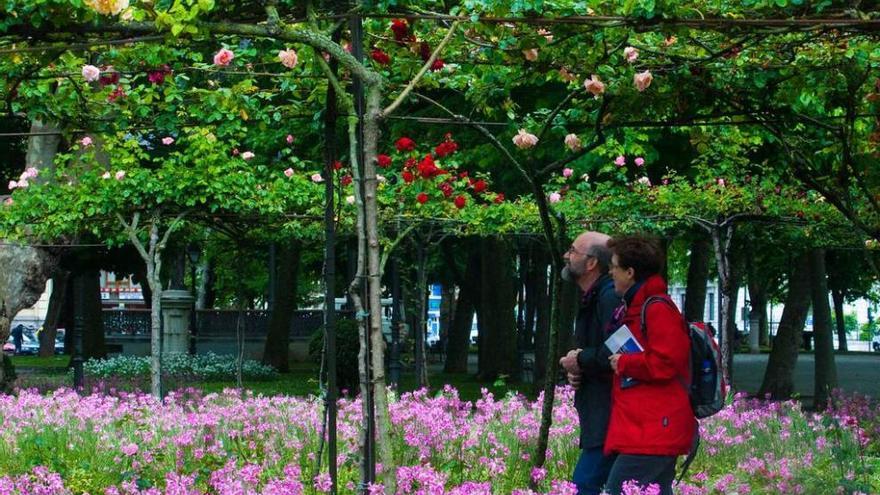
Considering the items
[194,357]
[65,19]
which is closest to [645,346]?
[65,19]

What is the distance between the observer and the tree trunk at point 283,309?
29.5 m

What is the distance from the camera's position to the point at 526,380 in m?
27.4

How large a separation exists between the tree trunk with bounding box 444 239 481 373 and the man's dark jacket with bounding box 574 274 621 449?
23725 mm

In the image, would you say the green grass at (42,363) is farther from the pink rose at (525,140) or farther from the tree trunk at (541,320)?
the pink rose at (525,140)

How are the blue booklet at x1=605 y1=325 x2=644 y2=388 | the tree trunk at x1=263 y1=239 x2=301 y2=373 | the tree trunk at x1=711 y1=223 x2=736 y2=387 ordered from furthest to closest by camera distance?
1. the tree trunk at x1=263 y1=239 x2=301 y2=373
2. the tree trunk at x1=711 y1=223 x2=736 y2=387
3. the blue booklet at x1=605 y1=325 x2=644 y2=388

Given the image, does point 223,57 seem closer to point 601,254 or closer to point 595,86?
point 595,86

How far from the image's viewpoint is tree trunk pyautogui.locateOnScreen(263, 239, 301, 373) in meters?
29.5

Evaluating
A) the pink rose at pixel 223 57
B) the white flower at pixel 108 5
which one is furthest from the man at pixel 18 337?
the white flower at pixel 108 5

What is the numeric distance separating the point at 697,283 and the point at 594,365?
16.5m

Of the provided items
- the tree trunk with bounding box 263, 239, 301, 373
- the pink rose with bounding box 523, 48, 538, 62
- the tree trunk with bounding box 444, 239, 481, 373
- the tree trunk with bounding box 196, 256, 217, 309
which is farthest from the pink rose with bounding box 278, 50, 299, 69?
the tree trunk with bounding box 196, 256, 217, 309

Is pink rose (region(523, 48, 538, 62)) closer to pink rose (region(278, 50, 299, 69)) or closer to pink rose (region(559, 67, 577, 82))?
pink rose (region(559, 67, 577, 82))

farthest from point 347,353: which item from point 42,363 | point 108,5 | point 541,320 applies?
point 42,363

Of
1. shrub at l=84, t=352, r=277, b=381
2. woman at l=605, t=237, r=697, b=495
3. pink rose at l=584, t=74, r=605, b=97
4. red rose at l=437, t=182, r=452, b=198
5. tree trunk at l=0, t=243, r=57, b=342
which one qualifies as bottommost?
shrub at l=84, t=352, r=277, b=381

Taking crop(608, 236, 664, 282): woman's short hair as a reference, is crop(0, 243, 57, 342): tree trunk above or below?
above
